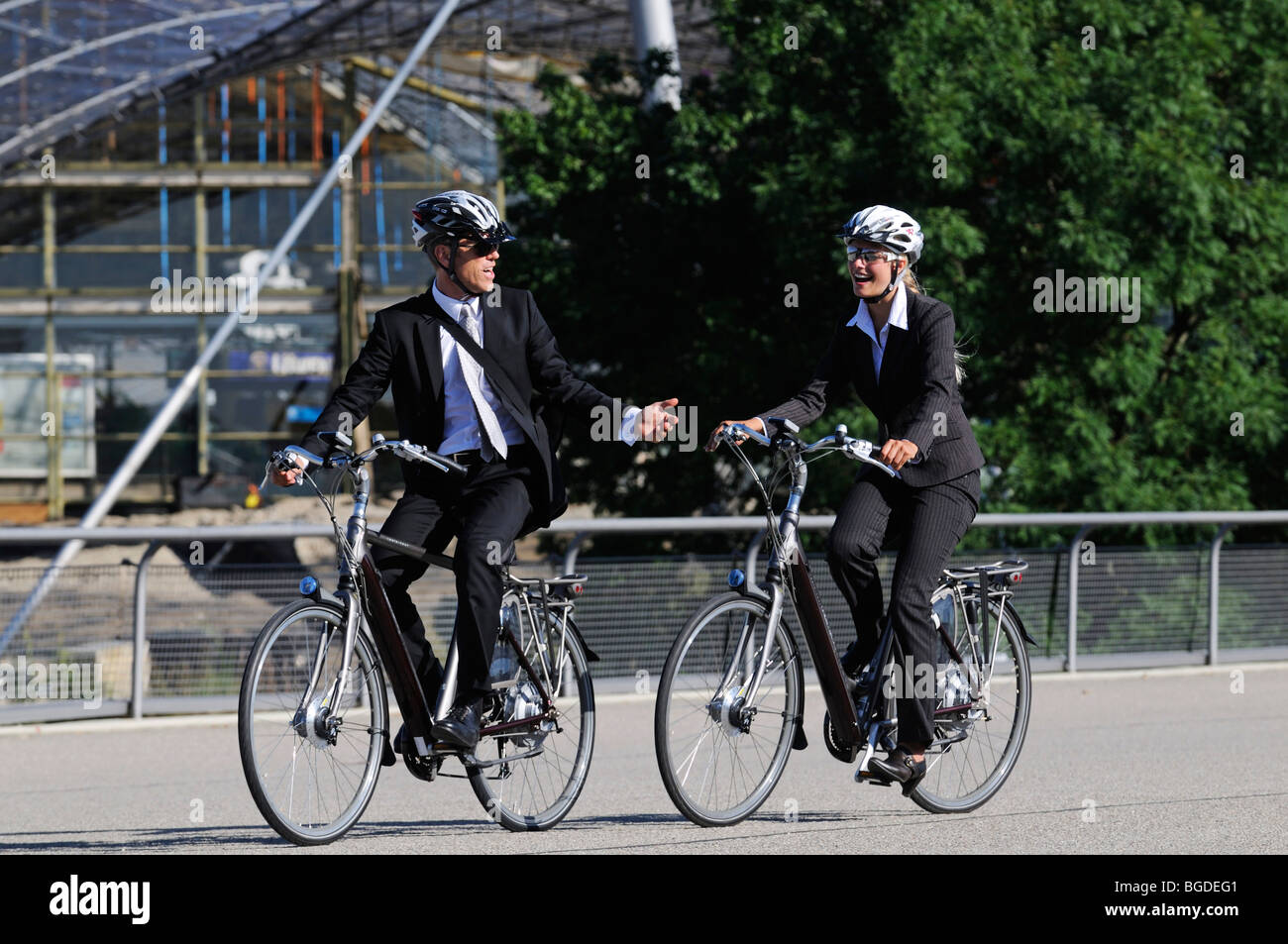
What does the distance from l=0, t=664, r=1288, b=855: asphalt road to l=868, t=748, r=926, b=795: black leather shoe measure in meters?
0.17

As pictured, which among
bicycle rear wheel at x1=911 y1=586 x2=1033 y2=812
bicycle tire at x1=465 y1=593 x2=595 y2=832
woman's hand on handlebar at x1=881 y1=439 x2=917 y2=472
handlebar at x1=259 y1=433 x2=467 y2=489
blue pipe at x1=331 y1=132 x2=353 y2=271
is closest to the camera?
handlebar at x1=259 y1=433 x2=467 y2=489

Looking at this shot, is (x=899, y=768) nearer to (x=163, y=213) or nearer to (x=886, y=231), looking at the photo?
(x=886, y=231)

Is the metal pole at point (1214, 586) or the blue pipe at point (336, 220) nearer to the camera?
the metal pole at point (1214, 586)

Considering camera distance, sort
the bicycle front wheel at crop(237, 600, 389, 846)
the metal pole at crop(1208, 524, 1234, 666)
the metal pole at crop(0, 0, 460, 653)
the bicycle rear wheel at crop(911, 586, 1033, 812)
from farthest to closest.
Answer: the metal pole at crop(1208, 524, 1234, 666) → the metal pole at crop(0, 0, 460, 653) → the bicycle rear wheel at crop(911, 586, 1033, 812) → the bicycle front wheel at crop(237, 600, 389, 846)

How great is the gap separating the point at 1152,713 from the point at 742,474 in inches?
403

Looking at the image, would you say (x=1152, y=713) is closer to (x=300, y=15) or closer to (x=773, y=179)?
(x=773, y=179)

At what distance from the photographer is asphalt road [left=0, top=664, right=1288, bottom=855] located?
19.9 feet

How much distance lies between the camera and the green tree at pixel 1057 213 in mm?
16312

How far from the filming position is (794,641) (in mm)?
6277

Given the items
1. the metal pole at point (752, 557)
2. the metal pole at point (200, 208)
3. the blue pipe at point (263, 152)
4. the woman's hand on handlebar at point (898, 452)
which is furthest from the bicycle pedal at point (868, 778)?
the blue pipe at point (263, 152)

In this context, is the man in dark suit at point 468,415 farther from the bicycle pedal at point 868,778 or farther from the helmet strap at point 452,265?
the bicycle pedal at point 868,778

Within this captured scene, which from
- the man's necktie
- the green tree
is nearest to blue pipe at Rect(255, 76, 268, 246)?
the green tree

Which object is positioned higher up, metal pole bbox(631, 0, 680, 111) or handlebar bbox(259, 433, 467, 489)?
metal pole bbox(631, 0, 680, 111)

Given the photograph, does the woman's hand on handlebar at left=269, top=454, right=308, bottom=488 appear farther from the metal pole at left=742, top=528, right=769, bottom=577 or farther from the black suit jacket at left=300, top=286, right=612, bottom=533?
the metal pole at left=742, top=528, right=769, bottom=577
